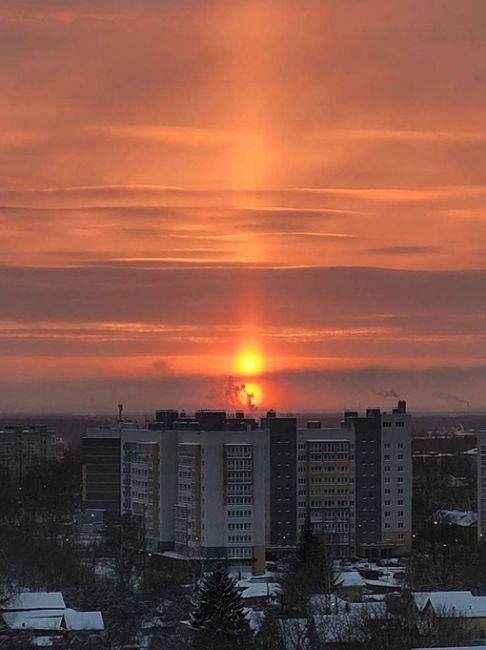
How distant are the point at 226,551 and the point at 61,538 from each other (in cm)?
438

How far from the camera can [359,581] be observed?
34688 mm

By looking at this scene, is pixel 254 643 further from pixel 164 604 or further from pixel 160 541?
pixel 160 541

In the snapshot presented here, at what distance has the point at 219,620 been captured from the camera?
2447 cm

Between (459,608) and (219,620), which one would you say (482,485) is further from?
(219,620)

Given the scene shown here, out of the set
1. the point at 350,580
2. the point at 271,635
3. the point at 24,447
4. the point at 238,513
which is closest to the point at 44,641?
the point at 271,635

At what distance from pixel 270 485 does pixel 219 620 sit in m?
18.9

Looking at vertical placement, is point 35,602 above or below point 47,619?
above

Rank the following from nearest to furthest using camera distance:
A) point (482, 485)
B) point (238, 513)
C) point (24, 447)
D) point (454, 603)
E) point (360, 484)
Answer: point (454, 603) → point (238, 513) → point (360, 484) → point (482, 485) → point (24, 447)

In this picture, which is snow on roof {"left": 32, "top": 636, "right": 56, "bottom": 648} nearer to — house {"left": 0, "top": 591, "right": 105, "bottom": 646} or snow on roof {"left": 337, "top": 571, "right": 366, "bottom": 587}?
house {"left": 0, "top": 591, "right": 105, "bottom": 646}

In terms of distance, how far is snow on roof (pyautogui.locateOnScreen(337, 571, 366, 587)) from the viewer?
33.7 metres

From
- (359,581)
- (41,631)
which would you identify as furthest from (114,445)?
(41,631)

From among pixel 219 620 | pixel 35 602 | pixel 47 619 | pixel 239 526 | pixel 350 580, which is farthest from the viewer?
pixel 239 526

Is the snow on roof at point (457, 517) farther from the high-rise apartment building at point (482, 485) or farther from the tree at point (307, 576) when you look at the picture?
the tree at point (307, 576)

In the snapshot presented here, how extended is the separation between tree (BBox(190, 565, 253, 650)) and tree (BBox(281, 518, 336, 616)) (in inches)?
117
